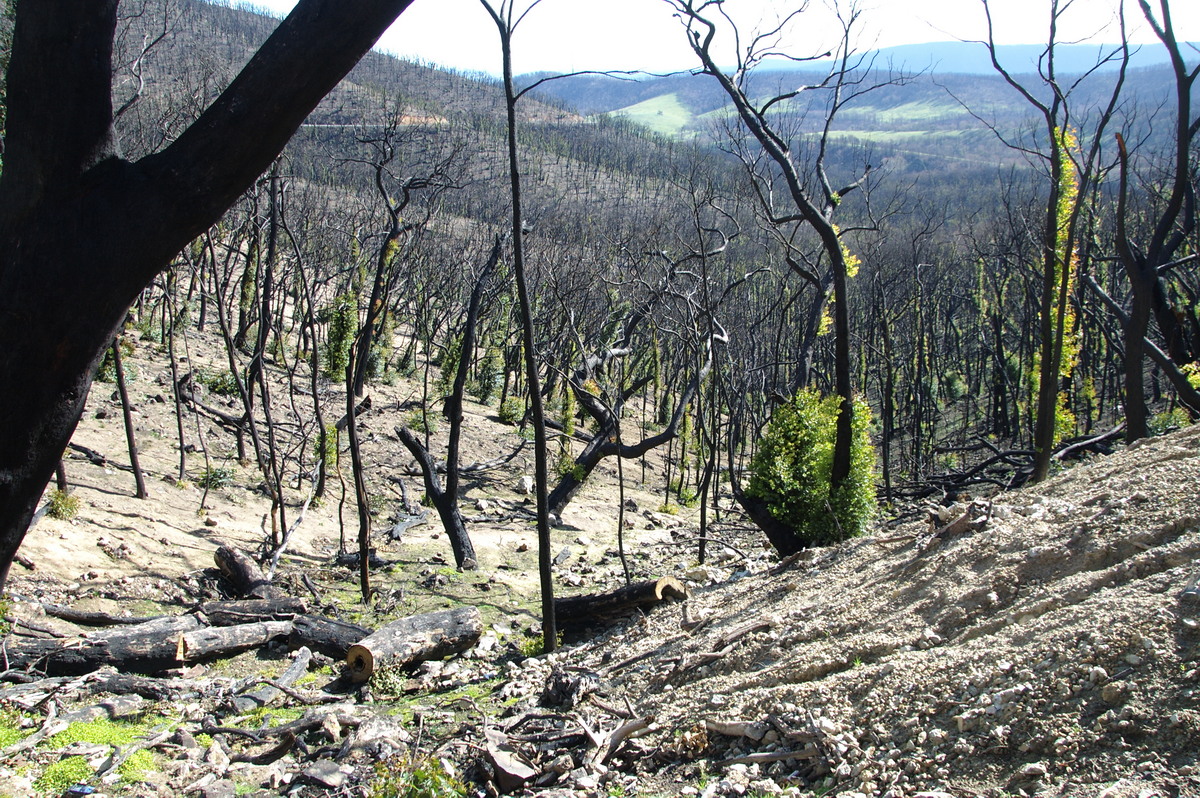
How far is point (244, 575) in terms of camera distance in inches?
369

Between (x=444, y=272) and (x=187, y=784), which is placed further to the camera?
(x=444, y=272)

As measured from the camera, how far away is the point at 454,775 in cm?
405

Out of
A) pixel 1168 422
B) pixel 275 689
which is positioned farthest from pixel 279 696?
pixel 1168 422

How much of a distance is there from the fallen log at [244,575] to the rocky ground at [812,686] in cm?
53

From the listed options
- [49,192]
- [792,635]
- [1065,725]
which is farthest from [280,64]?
[792,635]

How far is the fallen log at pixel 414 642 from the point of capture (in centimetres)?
672

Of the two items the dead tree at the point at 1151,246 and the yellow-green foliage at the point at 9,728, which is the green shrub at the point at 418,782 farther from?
the dead tree at the point at 1151,246

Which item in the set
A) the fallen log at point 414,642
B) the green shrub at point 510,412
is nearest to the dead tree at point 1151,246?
the fallen log at point 414,642

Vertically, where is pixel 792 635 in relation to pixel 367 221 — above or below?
below

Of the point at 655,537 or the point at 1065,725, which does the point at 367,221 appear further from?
the point at 1065,725

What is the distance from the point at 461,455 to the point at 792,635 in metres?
15.2

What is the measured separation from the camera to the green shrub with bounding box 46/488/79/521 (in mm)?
9188

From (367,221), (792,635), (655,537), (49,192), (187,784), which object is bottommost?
(655,537)

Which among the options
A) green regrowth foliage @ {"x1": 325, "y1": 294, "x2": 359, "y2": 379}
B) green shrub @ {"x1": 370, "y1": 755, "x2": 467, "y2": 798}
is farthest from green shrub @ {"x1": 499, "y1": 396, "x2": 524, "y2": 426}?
green shrub @ {"x1": 370, "y1": 755, "x2": 467, "y2": 798}
